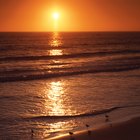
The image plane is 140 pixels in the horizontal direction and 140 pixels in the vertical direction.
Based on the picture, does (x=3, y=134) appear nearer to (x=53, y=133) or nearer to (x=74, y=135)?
(x=53, y=133)

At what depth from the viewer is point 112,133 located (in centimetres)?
1147

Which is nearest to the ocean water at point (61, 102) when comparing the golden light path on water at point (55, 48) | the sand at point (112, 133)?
the sand at point (112, 133)

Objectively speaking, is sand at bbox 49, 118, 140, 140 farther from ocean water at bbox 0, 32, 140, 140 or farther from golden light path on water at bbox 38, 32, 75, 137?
golden light path on water at bbox 38, 32, 75, 137

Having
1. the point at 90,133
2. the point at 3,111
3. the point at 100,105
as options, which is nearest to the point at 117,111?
the point at 100,105

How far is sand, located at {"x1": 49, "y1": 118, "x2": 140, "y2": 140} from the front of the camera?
1111 centimetres

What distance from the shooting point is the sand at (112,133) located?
1111cm

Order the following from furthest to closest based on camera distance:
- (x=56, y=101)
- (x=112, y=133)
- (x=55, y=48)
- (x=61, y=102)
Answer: (x=55, y=48) → (x=56, y=101) → (x=61, y=102) → (x=112, y=133)

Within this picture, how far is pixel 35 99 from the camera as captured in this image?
17281 millimetres

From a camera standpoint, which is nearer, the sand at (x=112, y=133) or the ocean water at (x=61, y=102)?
the sand at (x=112, y=133)

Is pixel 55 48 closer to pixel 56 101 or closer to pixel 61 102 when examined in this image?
pixel 56 101

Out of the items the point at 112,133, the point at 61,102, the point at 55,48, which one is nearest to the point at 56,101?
the point at 61,102

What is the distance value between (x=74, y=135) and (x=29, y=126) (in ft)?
7.71

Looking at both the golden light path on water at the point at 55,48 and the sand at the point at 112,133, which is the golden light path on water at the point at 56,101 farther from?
the golden light path on water at the point at 55,48

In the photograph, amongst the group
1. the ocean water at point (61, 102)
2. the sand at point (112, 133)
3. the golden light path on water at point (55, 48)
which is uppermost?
the golden light path on water at point (55, 48)
